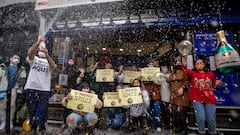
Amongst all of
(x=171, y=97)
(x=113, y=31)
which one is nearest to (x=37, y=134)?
(x=171, y=97)

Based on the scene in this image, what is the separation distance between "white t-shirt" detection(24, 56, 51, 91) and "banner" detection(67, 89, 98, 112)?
721 mm

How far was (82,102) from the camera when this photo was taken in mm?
4848

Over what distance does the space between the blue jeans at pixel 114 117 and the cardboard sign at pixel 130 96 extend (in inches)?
25.8

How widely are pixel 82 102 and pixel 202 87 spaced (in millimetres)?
2810

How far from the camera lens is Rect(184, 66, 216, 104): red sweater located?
466 cm

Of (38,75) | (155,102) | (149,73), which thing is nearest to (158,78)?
(149,73)

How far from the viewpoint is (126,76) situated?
6648 mm

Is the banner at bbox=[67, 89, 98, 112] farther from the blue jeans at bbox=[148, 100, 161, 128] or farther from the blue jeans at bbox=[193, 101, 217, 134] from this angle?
the blue jeans at bbox=[193, 101, 217, 134]

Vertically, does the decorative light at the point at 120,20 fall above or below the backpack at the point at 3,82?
above

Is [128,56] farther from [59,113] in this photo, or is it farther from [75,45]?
[59,113]

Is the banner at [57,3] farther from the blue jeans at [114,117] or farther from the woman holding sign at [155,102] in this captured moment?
the blue jeans at [114,117]

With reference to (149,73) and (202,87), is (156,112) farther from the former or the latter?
(202,87)

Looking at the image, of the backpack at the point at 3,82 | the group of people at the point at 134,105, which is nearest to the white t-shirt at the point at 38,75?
the group of people at the point at 134,105

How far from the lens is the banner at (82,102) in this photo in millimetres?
4793
